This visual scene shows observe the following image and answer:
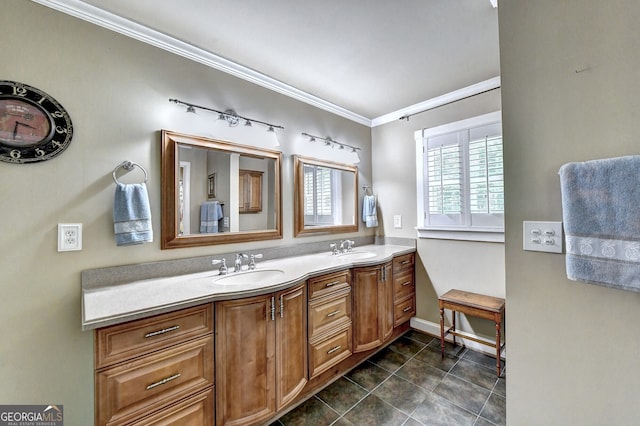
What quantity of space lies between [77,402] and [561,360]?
7.27 ft

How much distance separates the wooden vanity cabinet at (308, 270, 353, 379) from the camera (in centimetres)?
176

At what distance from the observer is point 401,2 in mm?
1397

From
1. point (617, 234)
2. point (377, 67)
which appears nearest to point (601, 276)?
point (617, 234)

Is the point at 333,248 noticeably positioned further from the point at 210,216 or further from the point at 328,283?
the point at 210,216

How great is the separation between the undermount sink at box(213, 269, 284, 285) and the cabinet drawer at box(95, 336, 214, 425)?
1.46ft

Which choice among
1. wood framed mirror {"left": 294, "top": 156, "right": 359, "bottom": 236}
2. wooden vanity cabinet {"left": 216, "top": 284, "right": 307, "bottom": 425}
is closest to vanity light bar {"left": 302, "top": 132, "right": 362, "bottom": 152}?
wood framed mirror {"left": 294, "top": 156, "right": 359, "bottom": 236}

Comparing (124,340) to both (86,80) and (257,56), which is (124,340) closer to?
(86,80)

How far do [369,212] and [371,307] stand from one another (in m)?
1.17

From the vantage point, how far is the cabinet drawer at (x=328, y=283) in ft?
5.80

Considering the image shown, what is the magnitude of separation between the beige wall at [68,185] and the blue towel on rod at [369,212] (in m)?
1.96

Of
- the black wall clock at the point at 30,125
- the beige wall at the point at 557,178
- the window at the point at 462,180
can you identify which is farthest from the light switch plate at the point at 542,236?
the black wall clock at the point at 30,125

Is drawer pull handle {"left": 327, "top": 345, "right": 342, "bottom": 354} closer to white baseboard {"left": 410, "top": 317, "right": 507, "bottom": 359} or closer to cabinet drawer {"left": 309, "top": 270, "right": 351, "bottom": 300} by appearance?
cabinet drawer {"left": 309, "top": 270, "right": 351, "bottom": 300}

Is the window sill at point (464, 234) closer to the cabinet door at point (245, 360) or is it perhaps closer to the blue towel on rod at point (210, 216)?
the cabinet door at point (245, 360)

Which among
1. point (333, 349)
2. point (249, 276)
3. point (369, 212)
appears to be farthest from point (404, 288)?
point (249, 276)
